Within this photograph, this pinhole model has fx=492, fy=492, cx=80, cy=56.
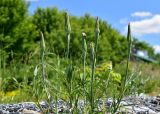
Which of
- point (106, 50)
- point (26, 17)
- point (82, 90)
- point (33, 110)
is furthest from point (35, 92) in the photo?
point (106, 50)

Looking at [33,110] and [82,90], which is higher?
[82,90]

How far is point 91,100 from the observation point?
2.71m

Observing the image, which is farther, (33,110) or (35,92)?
(33,110)

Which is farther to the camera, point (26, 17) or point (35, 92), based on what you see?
point (26, 17)

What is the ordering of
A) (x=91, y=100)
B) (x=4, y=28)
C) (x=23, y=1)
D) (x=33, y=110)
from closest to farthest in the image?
(x=91, y=100) → (x=33, y=110) → (x=4, y=28) → (x=23, y=1)

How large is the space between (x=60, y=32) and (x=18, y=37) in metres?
6.61

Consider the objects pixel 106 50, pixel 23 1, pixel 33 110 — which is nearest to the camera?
pixel 33 110

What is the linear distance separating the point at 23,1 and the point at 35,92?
19.7m

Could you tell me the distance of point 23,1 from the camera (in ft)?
72.6

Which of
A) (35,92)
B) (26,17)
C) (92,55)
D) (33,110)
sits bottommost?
(33,110)

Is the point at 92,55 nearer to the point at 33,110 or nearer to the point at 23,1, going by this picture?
the point at 33,110

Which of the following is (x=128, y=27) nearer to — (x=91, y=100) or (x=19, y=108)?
(x=91, y=100)

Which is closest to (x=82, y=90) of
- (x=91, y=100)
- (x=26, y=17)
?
(x=91, y=100)

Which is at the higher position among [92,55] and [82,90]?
[92,55]
